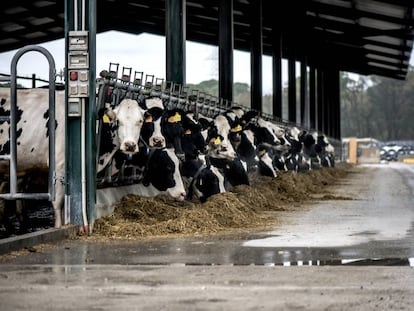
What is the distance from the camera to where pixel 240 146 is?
1998cm

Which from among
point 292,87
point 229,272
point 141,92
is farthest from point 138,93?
point 292,87

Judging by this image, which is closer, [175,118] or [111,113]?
[111,113]

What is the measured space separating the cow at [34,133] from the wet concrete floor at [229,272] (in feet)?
6.42

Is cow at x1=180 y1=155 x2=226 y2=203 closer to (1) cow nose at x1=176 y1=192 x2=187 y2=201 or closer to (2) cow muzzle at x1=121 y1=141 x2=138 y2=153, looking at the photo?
(1) cow nose at x1=176 y1=192 x2=187 y2=201

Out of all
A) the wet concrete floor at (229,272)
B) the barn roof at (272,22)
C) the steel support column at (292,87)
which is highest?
the barn roof at (272,22)

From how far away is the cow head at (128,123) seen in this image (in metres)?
12.4

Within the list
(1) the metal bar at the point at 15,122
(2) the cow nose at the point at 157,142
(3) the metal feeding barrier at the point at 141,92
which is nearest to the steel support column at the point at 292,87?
(3) the metal feeding barrier at the point at 141,92

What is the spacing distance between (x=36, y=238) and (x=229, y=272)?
3.19 meters

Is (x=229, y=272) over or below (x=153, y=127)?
below

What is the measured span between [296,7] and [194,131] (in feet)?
73.1

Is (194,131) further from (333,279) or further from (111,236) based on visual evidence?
(333,279)

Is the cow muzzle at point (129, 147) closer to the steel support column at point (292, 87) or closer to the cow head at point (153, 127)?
the cow head at point (153, 127)

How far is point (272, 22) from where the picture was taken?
36875 mm

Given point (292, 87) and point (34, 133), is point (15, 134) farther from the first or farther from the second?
point (292, 87)
